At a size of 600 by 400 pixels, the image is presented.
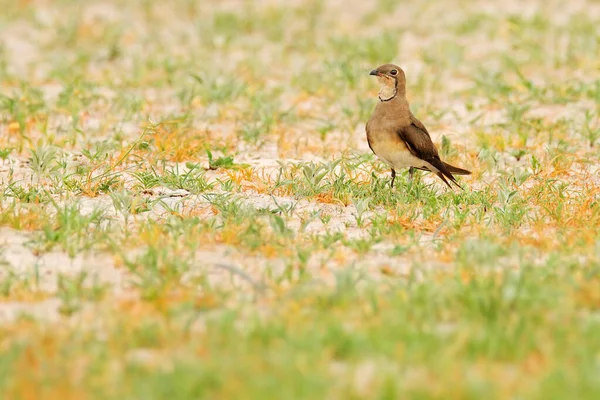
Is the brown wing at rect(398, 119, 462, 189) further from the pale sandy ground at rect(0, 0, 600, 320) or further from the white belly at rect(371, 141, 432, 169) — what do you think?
the pale sandy ground at rect(0, 0, 600, 320)

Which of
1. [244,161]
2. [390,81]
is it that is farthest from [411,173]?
[244,161]

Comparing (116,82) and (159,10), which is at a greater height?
(159,10)

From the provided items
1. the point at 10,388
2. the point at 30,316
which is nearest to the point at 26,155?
the point at 30,316

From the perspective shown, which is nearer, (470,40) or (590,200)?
(590,200)

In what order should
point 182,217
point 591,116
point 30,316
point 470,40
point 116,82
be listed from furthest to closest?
point 470,40 → point 116,82 → point 591,116 → point 182,217 → point 30,316

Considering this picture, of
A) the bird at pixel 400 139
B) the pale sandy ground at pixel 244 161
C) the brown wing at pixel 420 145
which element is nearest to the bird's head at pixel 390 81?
the bird at pixel 400 139

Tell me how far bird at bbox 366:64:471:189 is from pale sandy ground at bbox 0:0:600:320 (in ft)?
1.49

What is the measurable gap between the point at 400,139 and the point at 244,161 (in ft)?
5.49

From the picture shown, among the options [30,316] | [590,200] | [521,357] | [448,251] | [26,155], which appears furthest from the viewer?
[26,155]

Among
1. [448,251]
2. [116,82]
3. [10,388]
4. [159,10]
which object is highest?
[159,10]

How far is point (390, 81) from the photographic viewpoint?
710 centimetres

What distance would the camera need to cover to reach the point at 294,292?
192 inches

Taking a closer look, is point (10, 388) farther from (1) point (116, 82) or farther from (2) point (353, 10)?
(2) point (353, 10)

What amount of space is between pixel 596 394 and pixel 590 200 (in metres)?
2.99
